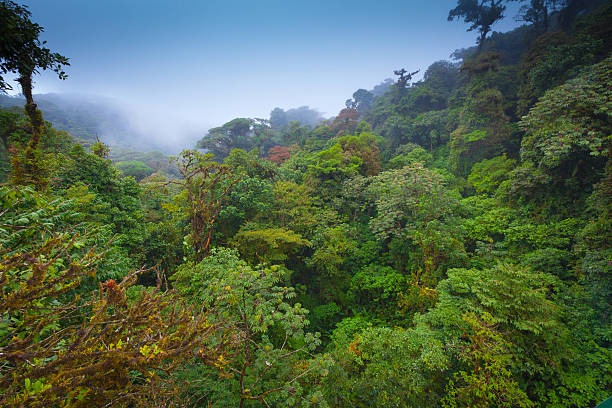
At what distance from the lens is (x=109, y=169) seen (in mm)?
8039

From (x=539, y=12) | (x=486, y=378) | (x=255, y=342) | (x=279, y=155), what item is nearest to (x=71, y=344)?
(x=255, y=342)

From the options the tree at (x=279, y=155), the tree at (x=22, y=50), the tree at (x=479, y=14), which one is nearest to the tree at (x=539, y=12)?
the tree at (x=479, y=14)

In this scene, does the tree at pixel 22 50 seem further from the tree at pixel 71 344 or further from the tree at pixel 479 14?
the tree at pixel 479 14

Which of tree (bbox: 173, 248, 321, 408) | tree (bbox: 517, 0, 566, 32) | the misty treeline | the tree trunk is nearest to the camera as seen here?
the misty treeline

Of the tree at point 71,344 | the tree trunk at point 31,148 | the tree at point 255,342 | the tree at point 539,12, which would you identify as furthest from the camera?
the tree at point 539,12

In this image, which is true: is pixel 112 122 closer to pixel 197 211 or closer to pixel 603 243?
pixel 197 211

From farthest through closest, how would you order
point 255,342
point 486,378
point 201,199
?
point 201,199, point 255,342, point 486,378

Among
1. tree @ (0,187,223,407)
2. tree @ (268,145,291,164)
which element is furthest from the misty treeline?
tree @ (268,145,291,164)

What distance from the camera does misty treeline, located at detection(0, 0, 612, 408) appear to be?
210 cm

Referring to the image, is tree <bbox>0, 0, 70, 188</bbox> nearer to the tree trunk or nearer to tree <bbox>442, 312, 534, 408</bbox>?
the tree trunk

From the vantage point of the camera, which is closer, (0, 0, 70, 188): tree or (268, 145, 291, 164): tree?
(0, 0, 70, 188): tree

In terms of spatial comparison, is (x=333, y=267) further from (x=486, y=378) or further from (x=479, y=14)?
(x=479, y=14)

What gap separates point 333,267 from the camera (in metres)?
8.75

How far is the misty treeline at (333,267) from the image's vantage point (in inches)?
82.7
